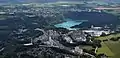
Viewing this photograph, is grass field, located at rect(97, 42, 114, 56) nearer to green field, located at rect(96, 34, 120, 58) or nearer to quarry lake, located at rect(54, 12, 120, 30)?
green field, located at rect(96, 34, 120, 58)

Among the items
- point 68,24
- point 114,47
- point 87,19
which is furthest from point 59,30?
point 87,19

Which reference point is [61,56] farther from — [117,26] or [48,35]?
[117,26]

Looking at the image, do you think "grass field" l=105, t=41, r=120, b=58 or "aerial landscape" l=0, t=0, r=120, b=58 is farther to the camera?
"aerial landscape" l=0, t=0, r=120, b=58

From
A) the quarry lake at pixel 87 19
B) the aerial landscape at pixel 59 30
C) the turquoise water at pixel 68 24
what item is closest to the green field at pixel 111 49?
the aerial landscape at pixel 59 30

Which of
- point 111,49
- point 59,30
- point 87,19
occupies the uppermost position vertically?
point 111,49

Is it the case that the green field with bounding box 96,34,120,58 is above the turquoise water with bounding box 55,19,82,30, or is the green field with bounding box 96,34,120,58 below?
above

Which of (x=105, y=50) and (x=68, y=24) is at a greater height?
(x=105, y=50)

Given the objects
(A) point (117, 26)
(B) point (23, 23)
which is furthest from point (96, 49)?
(B) point (23, 23)

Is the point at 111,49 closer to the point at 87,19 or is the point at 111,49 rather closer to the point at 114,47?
the point at 114,47

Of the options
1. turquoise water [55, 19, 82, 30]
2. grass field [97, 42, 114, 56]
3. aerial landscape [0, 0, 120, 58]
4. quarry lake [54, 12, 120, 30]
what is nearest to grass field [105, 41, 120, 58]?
aerial landscape [0, 0, 120, 58]
